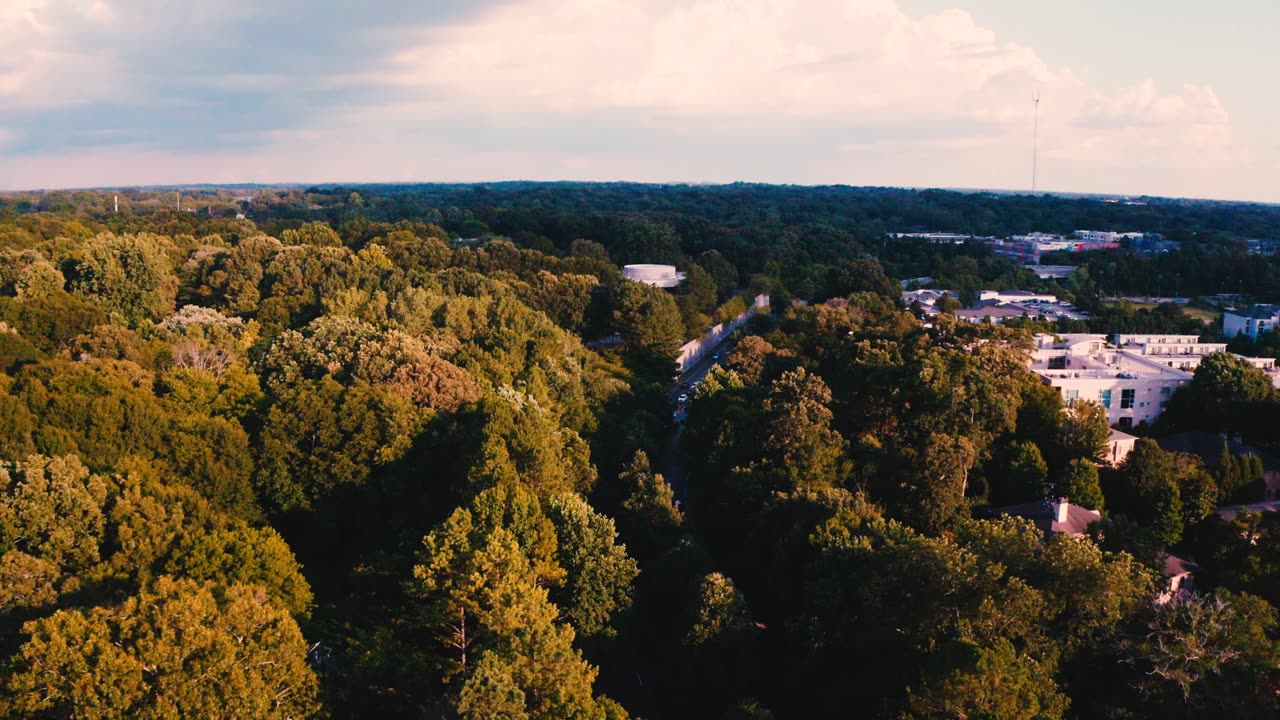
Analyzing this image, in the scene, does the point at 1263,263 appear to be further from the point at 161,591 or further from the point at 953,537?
the point at 161,591

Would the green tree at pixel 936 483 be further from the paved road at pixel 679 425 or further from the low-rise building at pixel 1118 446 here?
the paved road at pixel 679 425

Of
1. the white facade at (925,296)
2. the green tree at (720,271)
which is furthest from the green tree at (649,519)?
the green tree at (720,271)

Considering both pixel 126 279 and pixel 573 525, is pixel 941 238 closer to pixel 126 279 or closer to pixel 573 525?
pixel 126 279

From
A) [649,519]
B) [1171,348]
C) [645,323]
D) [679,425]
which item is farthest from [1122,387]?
[649,519]

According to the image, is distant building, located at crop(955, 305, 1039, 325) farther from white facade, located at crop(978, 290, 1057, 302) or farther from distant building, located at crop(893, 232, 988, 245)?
distant building, located at crop(893, 232, 988, 245)

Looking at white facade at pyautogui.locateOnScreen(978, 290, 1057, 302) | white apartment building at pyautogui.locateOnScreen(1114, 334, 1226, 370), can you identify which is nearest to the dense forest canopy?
white apartment building at pyautogui.locateOnScreen(1114, 334, 1226, 370)
